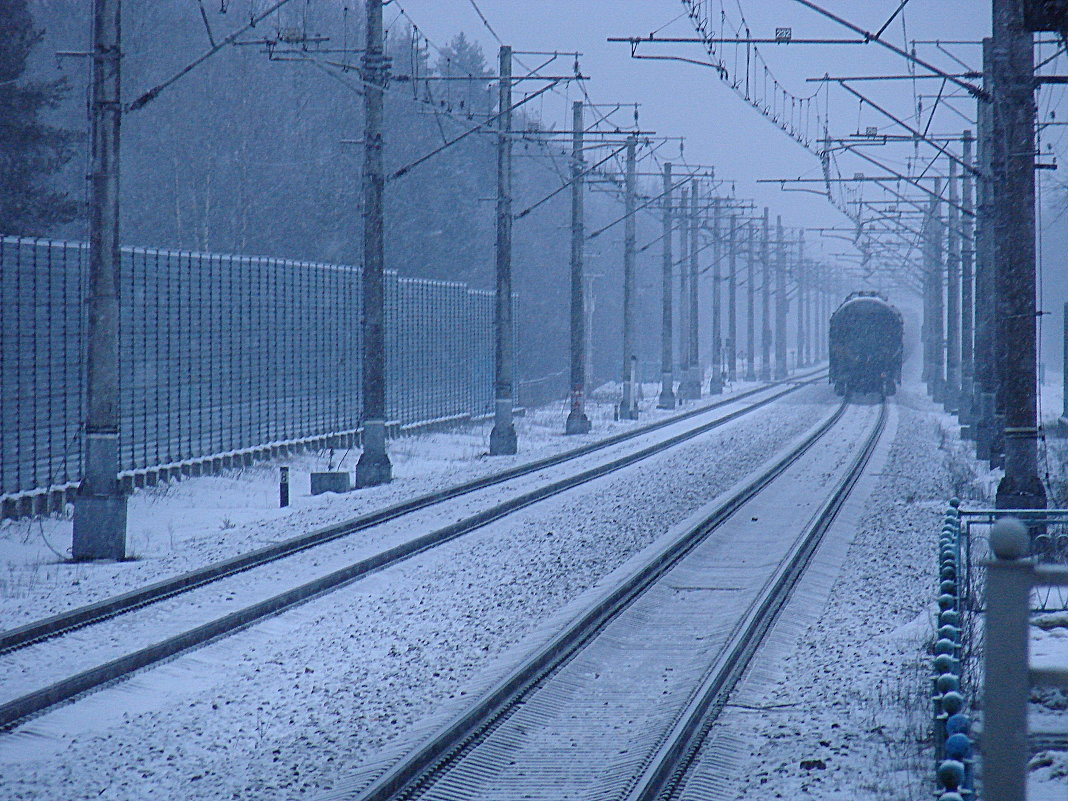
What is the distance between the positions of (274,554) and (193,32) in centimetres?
4115

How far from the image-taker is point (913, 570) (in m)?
14.1

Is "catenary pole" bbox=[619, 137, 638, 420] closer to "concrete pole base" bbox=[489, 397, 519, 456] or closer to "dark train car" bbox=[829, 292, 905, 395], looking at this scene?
"dark train car" bbox=[829, 292, 905, 395]

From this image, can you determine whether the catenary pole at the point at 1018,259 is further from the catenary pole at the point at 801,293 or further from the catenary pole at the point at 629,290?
the catenary pole at the point at 801,293

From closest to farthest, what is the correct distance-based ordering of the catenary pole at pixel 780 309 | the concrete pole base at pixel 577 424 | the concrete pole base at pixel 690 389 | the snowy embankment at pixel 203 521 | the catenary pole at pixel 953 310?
the snowy embankment at pixel 203 521
the concrete pole base at pixel 577 424
the catenary pole at pixel 953 310
the concrete pole base at pixel 690 389
the catenary pole at pixel 780 309

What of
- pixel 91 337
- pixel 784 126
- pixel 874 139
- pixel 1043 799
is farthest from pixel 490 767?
pixel 784 126

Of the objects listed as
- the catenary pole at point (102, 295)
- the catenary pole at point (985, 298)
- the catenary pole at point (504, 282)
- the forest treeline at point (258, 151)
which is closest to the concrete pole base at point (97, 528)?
the catenary pole at point (102, 295)

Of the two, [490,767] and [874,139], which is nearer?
[490,767]

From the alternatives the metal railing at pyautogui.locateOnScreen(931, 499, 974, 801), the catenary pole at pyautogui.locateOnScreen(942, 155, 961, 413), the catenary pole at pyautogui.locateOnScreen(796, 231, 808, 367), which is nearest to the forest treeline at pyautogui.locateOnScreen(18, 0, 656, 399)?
the catenary pole at pyautogui.locateOnScreen(942, 155, 961, 413)

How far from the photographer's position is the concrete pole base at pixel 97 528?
1492 cm

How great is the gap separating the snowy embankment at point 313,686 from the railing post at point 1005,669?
4.29 meters

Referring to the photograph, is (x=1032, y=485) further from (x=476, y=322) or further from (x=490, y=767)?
(x=476, y=322)

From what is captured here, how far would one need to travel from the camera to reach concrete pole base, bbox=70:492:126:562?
14.9 meters

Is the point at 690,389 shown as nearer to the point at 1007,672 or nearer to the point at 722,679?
the point at 722,679

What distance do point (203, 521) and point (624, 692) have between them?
34.5ft
